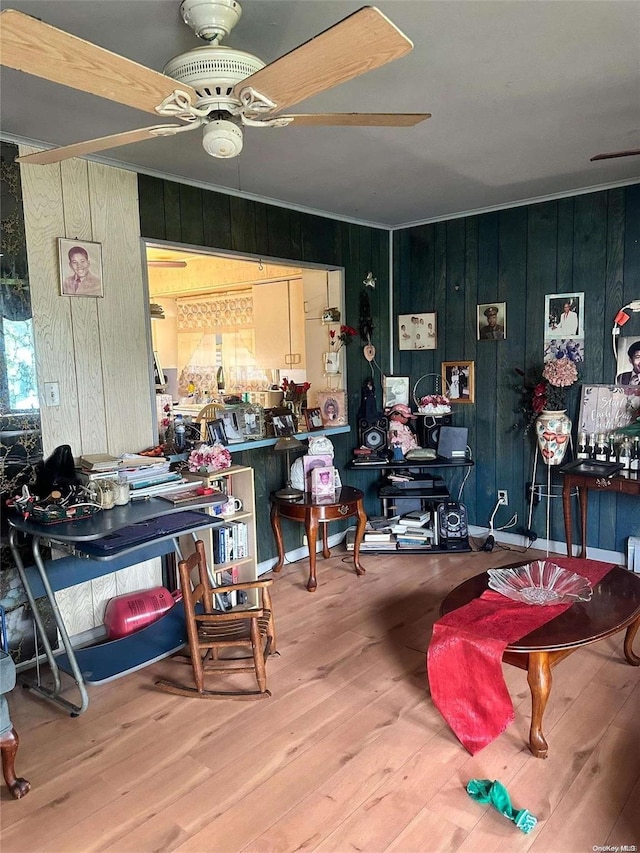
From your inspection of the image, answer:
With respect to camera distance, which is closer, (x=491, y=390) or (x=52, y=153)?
(x=52, y=153)

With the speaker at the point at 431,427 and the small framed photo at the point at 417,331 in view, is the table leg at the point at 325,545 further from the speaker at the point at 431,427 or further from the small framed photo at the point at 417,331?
the small framed photo at the point at 417,331

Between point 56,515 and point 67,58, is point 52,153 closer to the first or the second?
point 67,58

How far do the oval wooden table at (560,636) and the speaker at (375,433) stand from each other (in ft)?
6.88

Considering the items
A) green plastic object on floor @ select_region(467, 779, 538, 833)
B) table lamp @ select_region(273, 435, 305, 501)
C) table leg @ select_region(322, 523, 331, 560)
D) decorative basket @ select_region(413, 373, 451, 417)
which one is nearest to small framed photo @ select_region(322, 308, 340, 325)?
decorative basket @ select_region(413, 373, 451, 417)

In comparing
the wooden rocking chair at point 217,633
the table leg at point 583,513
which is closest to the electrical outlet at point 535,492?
the table leg at point 583,513

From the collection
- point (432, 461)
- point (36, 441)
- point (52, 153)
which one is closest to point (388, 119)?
point (52, 153)

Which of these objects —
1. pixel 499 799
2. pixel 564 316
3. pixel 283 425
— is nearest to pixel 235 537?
pixel 283 425

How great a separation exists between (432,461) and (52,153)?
10.5 ft

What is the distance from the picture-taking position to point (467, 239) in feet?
14.6

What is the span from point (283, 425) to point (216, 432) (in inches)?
20.4

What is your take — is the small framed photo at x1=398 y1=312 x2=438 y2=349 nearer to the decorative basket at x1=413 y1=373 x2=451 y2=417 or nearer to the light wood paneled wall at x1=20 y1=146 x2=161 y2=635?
the decorative basket at x1=413 y1=373 x2=451 y2=417

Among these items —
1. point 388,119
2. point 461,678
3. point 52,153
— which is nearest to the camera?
point 388,119

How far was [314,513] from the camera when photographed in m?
3.65

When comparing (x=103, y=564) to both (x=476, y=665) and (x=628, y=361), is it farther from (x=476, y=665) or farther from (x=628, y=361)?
(x=628, y=361)
